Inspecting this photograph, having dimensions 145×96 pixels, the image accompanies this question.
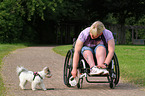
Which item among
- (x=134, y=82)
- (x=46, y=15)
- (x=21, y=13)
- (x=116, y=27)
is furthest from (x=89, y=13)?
(x=134, y=82)

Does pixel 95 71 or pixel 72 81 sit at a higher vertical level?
pixel 95 71

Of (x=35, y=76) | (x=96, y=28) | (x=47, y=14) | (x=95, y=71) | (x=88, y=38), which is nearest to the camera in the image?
(x=95, y=71)

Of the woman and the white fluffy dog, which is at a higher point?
the woman

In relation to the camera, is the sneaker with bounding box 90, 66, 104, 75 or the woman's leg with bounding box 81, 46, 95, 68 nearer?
the sneaker with bounding box 90, 66, 104, 75

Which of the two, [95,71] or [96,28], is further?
[96,28]

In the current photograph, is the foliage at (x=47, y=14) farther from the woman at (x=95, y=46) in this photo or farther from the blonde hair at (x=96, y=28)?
the blonde hair at (x=96, y=28)

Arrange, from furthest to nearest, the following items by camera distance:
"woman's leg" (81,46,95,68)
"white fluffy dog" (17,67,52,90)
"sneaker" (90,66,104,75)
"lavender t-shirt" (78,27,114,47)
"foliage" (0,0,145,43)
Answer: "foliage" (0,0,145,43) → "lavender t-shirt" (78,27,114,47) → "woman's leg" (81,46,95,68) → "white fluffy dog" (17,67,52,90) → "sneaker" (90,66,104,75)

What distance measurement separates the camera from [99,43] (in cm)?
663

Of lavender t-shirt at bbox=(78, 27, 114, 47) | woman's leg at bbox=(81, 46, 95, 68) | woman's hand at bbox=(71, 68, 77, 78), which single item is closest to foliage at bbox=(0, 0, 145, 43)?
lavender t-shirt at bbox=(78, 27, 114, 47)

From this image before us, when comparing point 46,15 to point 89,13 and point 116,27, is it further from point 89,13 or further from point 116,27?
point 116,27

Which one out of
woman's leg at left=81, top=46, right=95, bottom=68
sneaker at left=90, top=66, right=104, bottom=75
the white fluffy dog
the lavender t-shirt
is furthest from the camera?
the lavender t-shirt

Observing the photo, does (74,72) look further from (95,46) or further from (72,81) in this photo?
(95,46)

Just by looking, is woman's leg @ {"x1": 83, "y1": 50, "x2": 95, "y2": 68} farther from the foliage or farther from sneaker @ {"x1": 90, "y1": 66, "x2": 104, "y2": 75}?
the foliage

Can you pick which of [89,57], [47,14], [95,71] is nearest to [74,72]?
[89,57]
